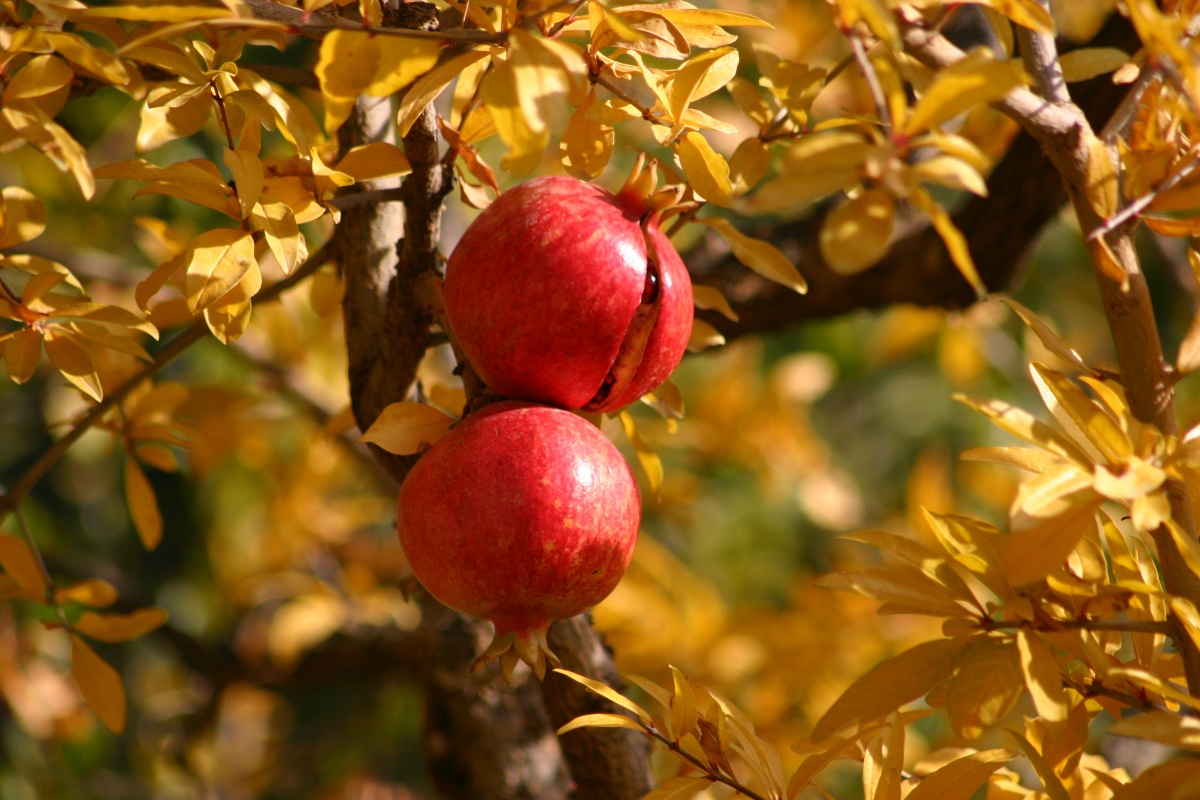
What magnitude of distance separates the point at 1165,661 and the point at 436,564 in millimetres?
491

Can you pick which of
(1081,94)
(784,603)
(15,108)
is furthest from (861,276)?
(784,603)

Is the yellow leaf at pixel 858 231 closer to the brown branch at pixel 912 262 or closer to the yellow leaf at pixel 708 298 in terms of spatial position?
the yellow leaf at pixel 708 298

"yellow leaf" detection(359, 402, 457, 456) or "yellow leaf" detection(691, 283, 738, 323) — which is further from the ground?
"yellow leaf" detection(691, 283, 738, 323)

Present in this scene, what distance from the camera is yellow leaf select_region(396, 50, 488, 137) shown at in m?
0.71

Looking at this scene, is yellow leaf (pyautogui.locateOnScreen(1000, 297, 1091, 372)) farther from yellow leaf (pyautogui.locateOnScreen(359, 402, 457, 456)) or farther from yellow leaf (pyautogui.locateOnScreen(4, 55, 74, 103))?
yellow leaf (pyautogui.locateOnScreen(4, 55, 74, 103))

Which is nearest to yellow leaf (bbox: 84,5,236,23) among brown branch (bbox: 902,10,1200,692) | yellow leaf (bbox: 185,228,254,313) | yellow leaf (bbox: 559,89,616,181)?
yellow leaf (bbox: 185,228,254,313)

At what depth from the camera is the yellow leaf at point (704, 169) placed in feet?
2.46

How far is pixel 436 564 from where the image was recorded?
707mm

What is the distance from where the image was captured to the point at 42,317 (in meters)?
0.79

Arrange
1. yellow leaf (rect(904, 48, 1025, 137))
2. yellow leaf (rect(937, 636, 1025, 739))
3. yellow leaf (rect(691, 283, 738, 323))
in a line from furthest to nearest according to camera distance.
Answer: yellow leaf (rect(691, 283, 738, 323)) → yellow leaf (rect(937, 636, 1025, 739)) → yellow leaf (rect(904, 48, 1025, 137))

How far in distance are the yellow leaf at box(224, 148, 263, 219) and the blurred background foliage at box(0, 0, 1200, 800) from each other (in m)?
0.74

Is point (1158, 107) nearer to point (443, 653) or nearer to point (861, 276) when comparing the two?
point (861, 276)

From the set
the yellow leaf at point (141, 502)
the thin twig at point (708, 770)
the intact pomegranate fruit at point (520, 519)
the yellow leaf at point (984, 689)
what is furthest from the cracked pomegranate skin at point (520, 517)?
the yellow leaf at point (141, 502)

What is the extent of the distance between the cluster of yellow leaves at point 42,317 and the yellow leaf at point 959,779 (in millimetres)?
608
